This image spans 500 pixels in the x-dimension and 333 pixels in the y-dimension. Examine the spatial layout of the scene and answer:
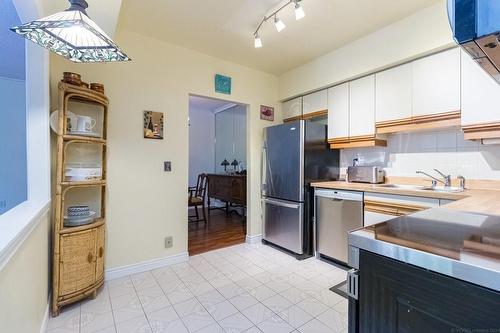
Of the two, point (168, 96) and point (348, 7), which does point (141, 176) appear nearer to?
point (168, 96)

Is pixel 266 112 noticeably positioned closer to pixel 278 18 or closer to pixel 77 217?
pixel 278 18

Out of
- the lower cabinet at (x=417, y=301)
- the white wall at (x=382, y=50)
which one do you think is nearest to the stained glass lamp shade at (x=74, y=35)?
the lower cabinet at (x=417, y=301)

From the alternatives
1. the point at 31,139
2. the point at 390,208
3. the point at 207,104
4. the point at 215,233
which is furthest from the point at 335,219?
the point at 207,104

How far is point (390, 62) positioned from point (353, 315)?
2381mm

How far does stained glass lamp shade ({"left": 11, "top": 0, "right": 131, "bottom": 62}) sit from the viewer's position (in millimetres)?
1080

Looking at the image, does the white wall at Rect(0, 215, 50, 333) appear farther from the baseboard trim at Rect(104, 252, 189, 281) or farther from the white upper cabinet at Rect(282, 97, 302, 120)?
the white upper cabinet at Rect(282, 97, 302, 120)

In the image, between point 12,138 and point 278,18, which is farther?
point 12,138

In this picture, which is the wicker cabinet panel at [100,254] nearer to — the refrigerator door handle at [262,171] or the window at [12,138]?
the refrigerator door handle at [262,171]

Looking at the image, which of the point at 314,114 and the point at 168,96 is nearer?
the point at 168,96

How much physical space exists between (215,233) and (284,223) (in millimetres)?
1270

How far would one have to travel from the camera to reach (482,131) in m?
1.79

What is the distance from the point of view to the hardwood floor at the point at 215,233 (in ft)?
10.4

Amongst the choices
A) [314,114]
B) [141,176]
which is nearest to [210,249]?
[141,176]

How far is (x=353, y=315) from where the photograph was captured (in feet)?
2.43
